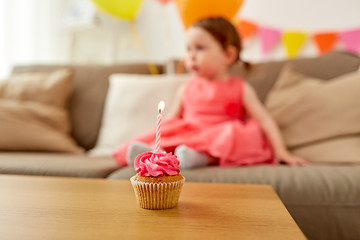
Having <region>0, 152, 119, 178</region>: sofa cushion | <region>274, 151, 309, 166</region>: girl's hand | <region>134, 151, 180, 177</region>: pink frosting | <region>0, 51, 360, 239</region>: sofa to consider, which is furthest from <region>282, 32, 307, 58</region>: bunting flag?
<region>134, 151, 180, 177</region>: pink frosting

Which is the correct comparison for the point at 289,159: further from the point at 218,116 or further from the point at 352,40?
the point at 352,40

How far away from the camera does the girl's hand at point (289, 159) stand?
4.28 ft

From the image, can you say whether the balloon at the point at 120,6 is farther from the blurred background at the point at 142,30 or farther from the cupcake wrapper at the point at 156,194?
the cupcake wrapper at the point at 156,194

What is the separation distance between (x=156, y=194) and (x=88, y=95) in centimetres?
143

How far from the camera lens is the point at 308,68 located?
5.71 ft

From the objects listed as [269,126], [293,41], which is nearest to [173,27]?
[293,41]

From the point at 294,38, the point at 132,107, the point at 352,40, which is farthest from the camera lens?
the point at 294,38

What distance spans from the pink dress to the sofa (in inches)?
4.2

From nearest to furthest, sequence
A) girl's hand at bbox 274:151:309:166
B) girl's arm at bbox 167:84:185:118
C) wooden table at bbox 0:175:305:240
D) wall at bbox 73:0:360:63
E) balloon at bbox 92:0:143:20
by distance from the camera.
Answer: wooden table at bbox 0:175:305:240 → girl's hand at bbox 274:151:309:166 → girl's arm at bbox 167:84:185:118 → balloon at bbox 92:0:143:20 → wall at bbox 73:0:360:63

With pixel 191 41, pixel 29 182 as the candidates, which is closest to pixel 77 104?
pixel 191 41

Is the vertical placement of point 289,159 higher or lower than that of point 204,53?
lower

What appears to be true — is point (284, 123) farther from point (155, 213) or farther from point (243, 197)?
point (155, 213)

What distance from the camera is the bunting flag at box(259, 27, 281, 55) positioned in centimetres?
267

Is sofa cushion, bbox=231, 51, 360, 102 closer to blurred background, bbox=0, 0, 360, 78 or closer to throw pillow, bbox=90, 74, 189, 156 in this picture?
throw pillow, bbox=90, 74, 189, 156
